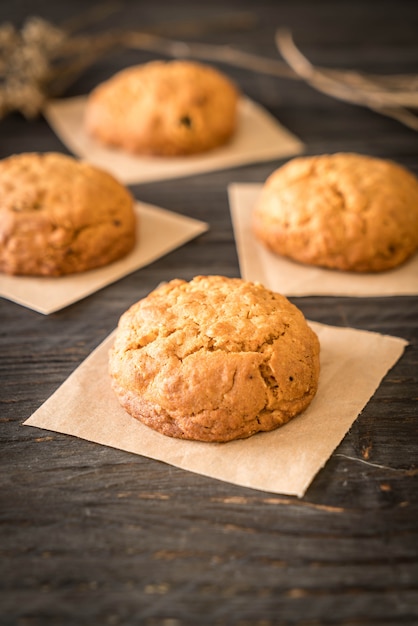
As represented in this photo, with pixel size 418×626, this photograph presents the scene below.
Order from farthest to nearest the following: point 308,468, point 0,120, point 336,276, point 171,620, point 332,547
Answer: point 0,120, point 336,276, point 308,468, point 332,547, point 171,620

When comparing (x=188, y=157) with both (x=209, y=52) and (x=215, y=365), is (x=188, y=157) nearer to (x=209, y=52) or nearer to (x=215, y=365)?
(x=209, y=52)

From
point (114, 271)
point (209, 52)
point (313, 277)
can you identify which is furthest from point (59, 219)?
point (209, 52)

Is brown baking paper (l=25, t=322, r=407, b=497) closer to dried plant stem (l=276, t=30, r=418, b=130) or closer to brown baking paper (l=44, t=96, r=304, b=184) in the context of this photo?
brown baking paper (l=44, t=96, r=304, b=184)

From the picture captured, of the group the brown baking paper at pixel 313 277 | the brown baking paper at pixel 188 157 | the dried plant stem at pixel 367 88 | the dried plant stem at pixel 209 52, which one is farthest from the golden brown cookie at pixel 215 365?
the dried plant stem at pixel 209 52

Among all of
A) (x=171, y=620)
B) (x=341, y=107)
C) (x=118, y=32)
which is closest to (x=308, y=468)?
(x=171, y=620)

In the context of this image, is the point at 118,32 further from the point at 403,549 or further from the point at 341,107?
the point at 403,549

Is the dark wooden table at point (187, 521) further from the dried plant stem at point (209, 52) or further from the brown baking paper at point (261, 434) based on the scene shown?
the dried plant stem at point (209, 52)
